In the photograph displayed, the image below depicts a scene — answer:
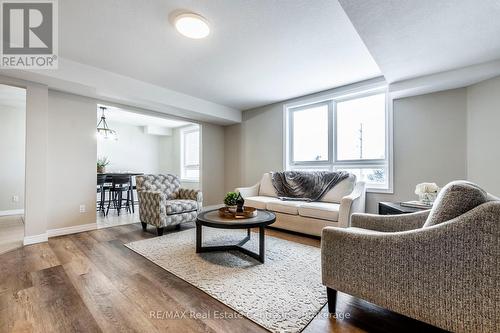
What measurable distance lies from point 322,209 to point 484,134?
2.08 meters

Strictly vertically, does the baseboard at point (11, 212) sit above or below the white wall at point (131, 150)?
below

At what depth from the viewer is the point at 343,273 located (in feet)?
4.67

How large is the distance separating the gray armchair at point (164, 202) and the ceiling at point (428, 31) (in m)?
3.15

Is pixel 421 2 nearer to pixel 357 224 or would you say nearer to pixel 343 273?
pixel 357 224

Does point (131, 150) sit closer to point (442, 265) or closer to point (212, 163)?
point (212, 163)

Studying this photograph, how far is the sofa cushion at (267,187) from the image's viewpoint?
4.28 m

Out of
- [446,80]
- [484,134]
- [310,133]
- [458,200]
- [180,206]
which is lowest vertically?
[180,206]

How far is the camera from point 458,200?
1.12 meters

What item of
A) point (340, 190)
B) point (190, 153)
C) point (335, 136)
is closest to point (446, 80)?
point (335, 136)

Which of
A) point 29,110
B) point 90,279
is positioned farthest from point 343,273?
point 29,110

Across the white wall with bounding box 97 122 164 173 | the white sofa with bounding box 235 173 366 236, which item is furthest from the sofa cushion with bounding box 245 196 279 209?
the white wall with bounding box 97 122 164 173

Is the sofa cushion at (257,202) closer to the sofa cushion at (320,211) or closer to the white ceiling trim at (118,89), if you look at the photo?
the sofa cushion at (320,211)

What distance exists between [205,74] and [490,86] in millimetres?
3590

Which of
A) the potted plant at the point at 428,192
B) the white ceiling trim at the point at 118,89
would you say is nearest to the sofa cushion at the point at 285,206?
the potted plant at the point at 428,192
